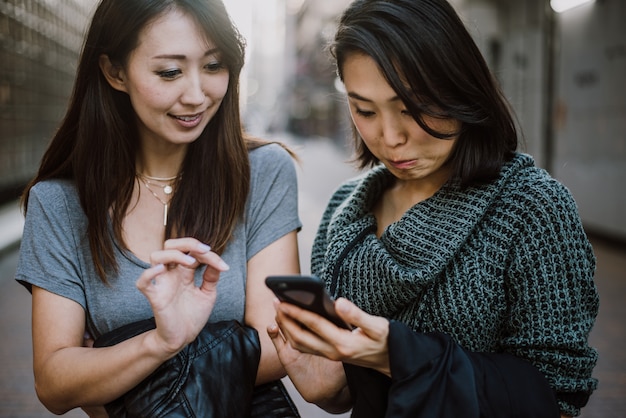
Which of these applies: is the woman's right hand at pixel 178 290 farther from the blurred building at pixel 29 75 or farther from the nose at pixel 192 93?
the blurred building at pixel 29 75

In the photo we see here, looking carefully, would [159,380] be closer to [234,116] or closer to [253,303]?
[253,303]

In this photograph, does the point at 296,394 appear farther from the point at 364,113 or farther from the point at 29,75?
the point at 29,75

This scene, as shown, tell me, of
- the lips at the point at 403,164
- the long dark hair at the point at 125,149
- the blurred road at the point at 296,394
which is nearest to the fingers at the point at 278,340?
the long dark hair at the point at 125,149

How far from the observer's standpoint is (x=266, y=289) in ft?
7.07

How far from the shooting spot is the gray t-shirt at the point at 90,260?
2.04 meters

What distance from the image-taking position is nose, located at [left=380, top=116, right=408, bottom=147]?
177 centimetres

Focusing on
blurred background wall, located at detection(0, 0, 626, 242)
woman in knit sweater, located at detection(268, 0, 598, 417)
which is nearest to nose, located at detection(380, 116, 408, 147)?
woman in knit sweater, located at detection(268, 0, 598, 417)

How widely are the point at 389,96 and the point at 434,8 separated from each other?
0.25m

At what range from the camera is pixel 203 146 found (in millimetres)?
2307

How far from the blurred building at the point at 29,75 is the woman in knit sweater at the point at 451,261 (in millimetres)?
8733

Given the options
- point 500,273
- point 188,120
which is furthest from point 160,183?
point 500,273

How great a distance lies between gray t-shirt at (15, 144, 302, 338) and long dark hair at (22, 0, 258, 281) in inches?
1.8

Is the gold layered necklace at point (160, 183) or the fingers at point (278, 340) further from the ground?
the gold layered necklace at point (160, 183)

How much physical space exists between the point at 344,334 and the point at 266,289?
2.25 feet
